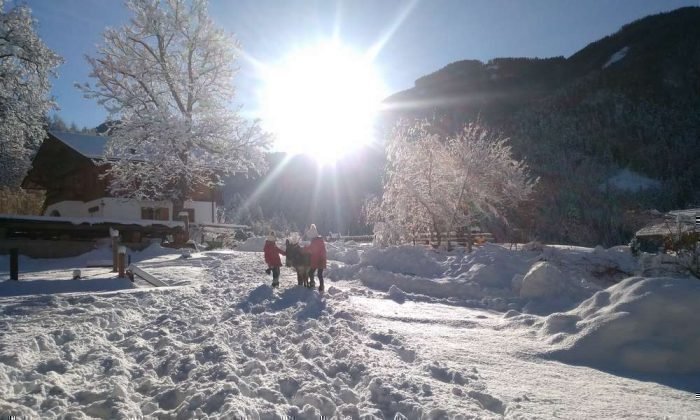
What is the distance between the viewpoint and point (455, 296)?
1273cm

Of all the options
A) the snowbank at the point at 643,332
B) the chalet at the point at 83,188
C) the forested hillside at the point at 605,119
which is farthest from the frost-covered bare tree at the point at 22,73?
the forested hillside at the point at 605,119

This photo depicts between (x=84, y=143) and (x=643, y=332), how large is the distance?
3786 centimetres

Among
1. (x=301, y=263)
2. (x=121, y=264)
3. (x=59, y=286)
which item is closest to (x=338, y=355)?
(x=301, y=263)

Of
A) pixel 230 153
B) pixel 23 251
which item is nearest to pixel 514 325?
pixel 23 251

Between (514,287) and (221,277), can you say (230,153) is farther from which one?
(514,287)

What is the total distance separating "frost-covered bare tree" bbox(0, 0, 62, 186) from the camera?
1797cm

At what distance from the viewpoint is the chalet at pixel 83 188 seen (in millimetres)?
32031

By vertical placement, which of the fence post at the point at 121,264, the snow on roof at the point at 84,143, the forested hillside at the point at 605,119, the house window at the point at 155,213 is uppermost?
the forested hillside at the point at 605,119

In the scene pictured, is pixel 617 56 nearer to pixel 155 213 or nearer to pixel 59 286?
pixel 155 213

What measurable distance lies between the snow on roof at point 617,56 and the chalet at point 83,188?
14918cm

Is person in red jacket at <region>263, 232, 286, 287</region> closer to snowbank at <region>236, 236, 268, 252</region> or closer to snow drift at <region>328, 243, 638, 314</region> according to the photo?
snow drift at <region>328, 243, 638, 314</region>

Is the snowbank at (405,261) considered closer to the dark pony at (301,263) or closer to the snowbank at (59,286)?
the dark pony at (301,263)

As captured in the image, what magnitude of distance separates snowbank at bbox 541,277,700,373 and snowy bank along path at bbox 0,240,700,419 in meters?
0.02

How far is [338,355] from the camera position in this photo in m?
5.53
